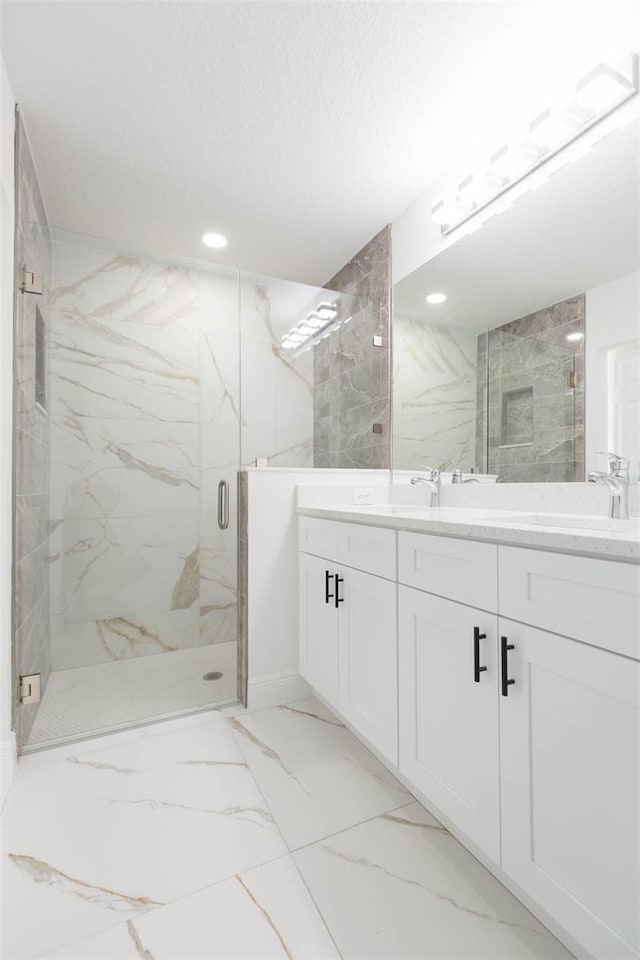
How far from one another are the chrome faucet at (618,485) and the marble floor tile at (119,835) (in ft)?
4.35

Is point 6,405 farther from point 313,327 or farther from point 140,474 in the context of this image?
point 313,327

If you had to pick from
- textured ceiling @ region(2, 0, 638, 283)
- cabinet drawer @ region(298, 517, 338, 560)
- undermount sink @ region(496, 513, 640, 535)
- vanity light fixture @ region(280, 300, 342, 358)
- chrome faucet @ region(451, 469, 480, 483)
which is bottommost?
cabinet drawer @ region(298, 517, 338, 560)

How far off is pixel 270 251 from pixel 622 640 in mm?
2720

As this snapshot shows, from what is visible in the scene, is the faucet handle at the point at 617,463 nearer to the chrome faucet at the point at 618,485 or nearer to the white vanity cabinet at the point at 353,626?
the chrome faucet at the point at 618,485

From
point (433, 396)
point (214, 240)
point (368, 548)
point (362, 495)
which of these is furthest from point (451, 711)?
point (214, 240)

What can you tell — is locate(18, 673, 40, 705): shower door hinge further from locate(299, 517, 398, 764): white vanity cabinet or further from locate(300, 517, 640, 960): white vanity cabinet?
locate(300, 517, 640, 960): white vanity cabinet

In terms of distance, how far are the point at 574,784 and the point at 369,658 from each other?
742 millimetres

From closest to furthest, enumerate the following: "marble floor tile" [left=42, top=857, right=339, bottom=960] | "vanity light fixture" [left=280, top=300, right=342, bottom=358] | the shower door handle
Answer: "marble floor tile" [left=42, top=857, right=339, bottom=960] → the shower door handle → "vanity light fixture" [left=280, top=300, right=342, bottom=358]

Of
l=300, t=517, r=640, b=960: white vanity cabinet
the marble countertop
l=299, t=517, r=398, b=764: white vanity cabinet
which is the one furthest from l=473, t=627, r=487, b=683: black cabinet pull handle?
l=299, t=517, r=398, b=764: white vanity cabinet

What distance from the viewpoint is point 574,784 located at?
820mm

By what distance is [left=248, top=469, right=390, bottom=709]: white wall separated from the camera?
6.73ft

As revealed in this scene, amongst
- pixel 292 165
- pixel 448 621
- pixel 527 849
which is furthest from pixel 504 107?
pixel 527 849

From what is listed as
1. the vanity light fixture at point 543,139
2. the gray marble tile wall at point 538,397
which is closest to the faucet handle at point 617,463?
the gray marble tile wall at point 538,397

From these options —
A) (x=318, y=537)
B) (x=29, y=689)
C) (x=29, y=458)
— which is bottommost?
(x=29, y=689)
